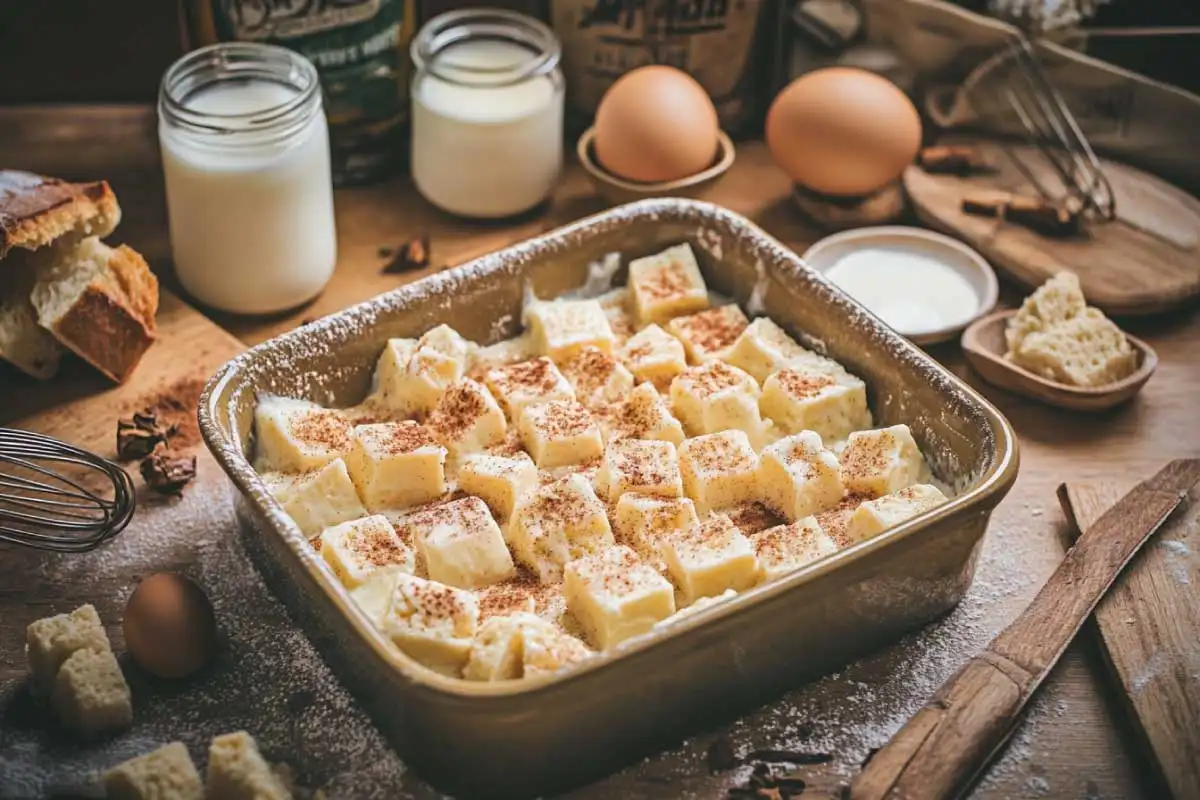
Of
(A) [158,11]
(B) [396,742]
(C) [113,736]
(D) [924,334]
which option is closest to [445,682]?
(B) [396,742]

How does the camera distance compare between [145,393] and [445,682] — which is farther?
[145,393]

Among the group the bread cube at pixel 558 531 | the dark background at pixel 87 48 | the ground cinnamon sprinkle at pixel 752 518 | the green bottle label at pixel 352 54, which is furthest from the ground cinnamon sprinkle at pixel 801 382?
the dark background at pixel 87 48

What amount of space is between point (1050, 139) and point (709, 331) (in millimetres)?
1284

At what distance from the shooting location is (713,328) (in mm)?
2592

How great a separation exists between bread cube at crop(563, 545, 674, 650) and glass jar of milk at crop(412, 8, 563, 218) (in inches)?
50.2

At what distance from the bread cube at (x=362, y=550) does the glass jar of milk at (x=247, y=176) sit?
86 cm

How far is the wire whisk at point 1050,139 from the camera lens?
3.08 m

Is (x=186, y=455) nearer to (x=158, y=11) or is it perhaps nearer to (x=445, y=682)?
(x=445, y=682)

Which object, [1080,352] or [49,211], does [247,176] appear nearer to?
[49,211]

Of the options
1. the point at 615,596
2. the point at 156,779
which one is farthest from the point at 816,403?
the point at 156,779

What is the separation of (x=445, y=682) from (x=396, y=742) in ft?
0.85

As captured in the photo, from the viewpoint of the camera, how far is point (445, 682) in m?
1.71

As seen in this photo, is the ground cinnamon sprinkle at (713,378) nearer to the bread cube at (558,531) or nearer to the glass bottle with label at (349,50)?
the bread cube at (558,531)

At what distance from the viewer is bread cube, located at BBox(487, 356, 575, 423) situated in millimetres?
2400
